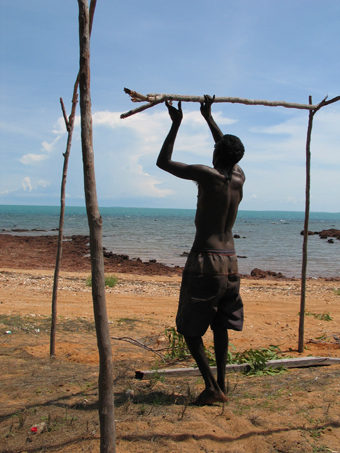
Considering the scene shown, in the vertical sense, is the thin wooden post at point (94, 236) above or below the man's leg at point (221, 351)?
above

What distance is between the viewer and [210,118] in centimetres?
329

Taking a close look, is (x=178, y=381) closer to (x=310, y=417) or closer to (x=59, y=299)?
(x=310, y=417)

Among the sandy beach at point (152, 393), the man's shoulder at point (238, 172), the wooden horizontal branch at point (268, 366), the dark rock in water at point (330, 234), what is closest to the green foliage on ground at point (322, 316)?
the sandy beach at point (152, 393)

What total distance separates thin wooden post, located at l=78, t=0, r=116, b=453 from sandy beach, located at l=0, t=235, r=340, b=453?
1.34 feet

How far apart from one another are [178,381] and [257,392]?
755 mm

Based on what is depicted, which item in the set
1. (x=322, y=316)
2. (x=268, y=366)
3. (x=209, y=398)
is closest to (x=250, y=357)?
(x=268, y=366)

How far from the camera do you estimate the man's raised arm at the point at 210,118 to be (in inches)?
123

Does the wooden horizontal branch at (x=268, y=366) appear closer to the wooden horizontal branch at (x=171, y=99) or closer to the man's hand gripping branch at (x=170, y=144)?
the man's hand gripping branch at (x=170, y=144)

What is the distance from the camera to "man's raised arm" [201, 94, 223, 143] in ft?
10.2

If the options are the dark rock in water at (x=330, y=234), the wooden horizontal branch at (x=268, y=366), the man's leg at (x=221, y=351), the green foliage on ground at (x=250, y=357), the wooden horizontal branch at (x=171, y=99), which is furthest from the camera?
the dark rock in water at (x=330, y=234)

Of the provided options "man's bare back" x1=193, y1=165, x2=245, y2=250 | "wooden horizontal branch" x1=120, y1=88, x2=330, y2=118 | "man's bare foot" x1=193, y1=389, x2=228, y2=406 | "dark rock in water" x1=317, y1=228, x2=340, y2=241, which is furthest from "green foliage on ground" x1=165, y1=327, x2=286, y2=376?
"dark rock in water" x1=317, y1=228, x2=340, y2=241

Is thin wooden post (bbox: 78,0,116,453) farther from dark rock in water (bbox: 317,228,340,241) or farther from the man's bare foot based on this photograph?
dark rock in water (bbox: 317,228,340,241)

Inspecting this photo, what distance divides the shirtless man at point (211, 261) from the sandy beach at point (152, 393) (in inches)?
14.8

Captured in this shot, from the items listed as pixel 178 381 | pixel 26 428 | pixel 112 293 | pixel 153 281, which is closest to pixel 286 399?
pixel 178 381
